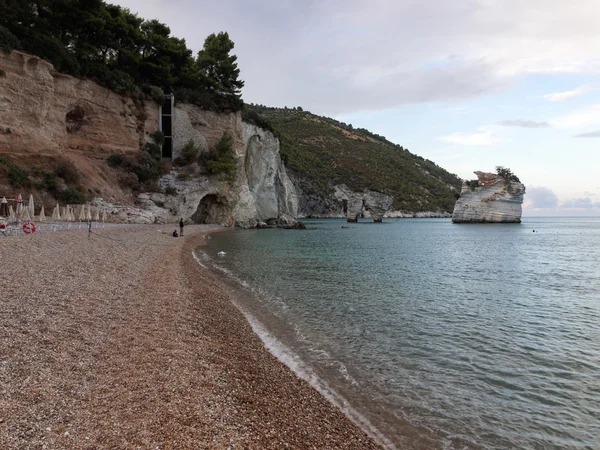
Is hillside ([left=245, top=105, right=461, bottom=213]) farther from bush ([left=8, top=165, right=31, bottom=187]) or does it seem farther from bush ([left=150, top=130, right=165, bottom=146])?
bush ([left=8, top=165, right=31, bottom=187])

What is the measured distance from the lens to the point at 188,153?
41.7 m

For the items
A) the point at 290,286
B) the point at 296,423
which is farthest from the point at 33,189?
the point at 296,423

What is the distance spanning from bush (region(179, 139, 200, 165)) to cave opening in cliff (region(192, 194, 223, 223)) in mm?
5555

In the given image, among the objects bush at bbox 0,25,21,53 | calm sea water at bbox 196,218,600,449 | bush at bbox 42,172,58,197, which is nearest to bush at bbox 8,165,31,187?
bush at bbox 42,172,58,197

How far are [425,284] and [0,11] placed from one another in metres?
37.6

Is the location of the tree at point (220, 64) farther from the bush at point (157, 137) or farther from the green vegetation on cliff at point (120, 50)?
the bush at point (157, 137)

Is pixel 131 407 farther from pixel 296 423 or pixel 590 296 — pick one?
pixel 590 296

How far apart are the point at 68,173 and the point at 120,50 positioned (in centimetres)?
1811

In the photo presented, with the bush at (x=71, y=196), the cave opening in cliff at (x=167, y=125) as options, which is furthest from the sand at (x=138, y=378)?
the cave opening in cliff at (x=167, y=125)

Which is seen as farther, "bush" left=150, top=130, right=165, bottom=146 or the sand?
"bush" left=150, top=130, right=165, bottom=146

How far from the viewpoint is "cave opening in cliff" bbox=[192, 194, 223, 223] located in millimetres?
46125

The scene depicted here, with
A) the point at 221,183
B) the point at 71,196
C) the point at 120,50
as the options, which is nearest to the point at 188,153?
the point at 221,183

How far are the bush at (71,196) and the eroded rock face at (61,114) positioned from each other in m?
4.22

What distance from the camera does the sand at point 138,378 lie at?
358cm
